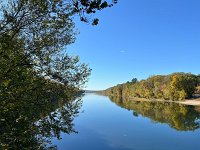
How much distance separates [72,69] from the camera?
19094 mm

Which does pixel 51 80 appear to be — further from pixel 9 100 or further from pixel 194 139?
pixel 194 139

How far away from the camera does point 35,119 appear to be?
1630 centimetres

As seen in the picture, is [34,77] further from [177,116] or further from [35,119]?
[177,116]

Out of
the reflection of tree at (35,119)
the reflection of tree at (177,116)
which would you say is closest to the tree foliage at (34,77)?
the reflection of tree at (35,119)

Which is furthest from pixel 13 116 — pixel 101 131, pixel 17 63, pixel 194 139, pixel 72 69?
pixel 101 131

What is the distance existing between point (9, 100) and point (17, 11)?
4.95 metres

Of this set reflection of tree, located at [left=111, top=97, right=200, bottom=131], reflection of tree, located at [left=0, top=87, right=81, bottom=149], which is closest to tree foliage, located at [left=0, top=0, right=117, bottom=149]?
reflection of tree, located at [left=0, top=87, right=81, bottom=149]

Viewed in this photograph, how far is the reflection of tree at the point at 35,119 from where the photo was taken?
14828 millimetres

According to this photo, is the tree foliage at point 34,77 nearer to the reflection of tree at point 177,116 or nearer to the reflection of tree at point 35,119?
the reflection of tree at point 35,119

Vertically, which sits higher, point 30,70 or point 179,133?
point 30,70

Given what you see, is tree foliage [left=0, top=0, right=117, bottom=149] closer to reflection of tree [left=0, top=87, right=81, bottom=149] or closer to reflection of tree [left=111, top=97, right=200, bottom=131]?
reflection of tree [left=0, top=87, right=81, bottom=149]

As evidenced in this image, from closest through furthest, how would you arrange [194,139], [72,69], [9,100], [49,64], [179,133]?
[9,100] → [49,64] → [72,69] → [194,139] → [179,133]

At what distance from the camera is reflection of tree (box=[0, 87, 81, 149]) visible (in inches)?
584

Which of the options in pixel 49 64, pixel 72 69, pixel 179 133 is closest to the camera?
pixel 49 64
